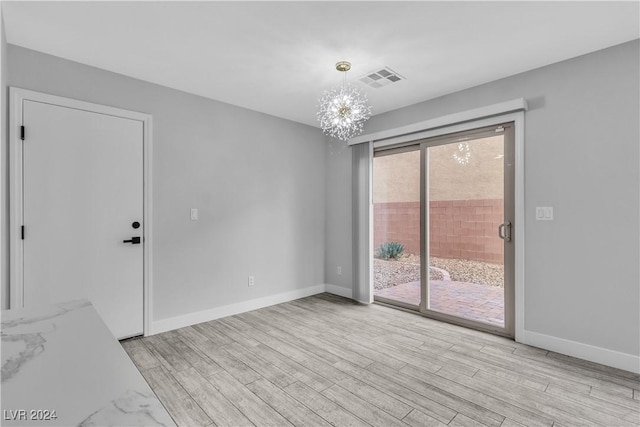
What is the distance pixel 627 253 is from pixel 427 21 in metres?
2.36

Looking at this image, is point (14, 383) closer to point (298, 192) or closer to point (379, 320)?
point (379, 320)

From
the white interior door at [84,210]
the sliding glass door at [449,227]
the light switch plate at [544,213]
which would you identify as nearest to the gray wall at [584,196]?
the light switch plate at [544,213]

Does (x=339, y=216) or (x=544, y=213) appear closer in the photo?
(x=544, y=213)

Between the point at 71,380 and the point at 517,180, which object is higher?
the point at 517,180

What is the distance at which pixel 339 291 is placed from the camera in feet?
15.4

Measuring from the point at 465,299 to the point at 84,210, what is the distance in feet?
12.8

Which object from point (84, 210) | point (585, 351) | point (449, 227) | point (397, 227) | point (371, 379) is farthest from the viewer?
point (397, 227)

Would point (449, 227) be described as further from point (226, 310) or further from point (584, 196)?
point (226, 310)

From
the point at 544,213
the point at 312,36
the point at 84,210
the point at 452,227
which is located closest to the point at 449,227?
the point at 452,227

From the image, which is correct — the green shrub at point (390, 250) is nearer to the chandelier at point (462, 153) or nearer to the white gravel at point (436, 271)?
the white gravel at point (436, 271)

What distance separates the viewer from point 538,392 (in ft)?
7.11

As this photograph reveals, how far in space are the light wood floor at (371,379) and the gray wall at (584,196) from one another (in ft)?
1.39

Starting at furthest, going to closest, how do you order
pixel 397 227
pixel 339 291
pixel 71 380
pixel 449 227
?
pixel 339 291 < pixel 397 227 < pixel 449 227 < pixel 71 380

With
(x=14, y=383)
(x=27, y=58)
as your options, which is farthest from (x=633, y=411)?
(x=27, y=58)
